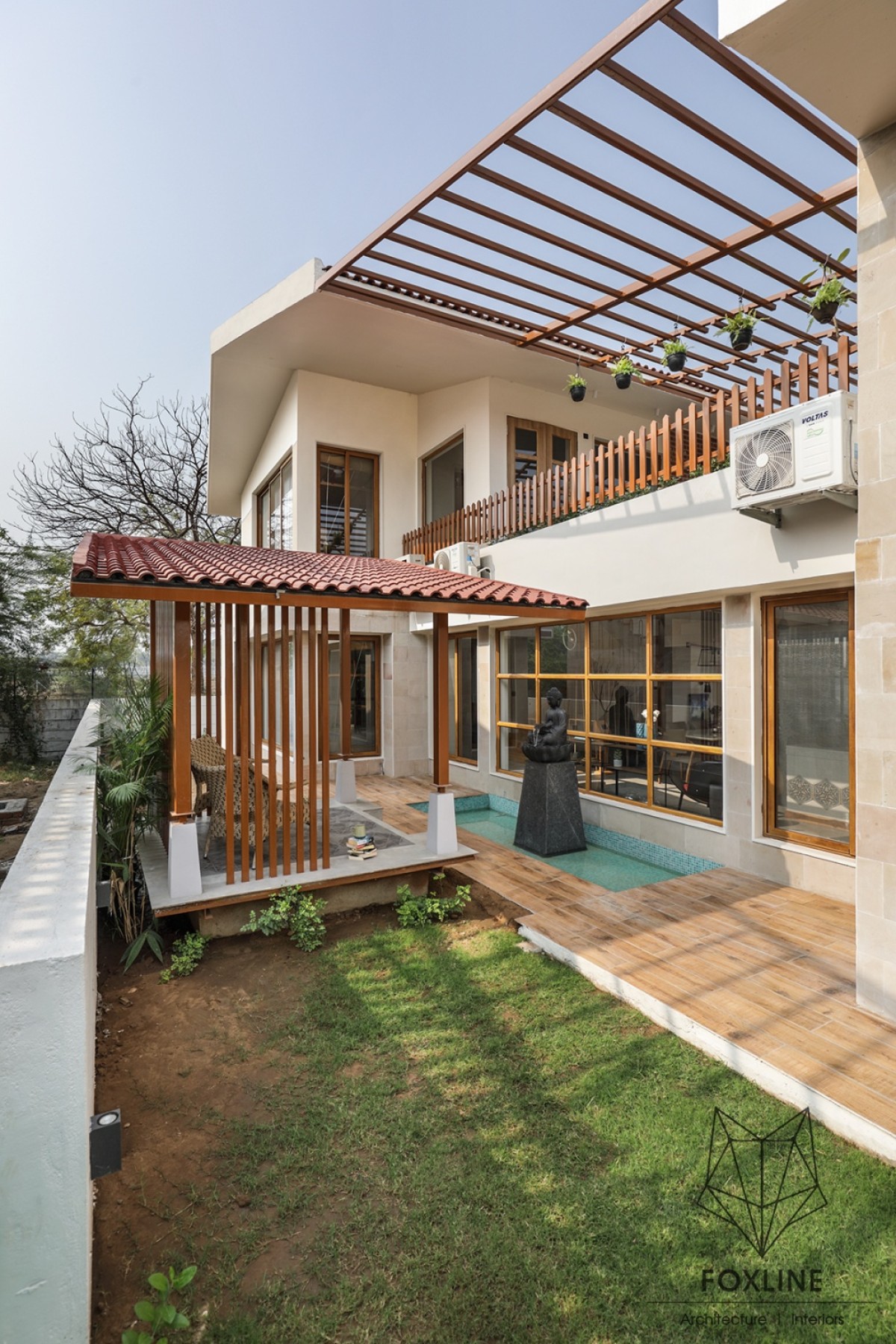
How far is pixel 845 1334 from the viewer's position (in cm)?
210

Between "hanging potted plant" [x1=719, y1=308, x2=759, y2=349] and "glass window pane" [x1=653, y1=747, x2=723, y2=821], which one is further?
"glass window pane" [x1=653, y1=747, x2=723, y2=821]

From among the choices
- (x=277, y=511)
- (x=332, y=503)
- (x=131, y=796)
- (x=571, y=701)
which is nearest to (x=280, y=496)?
(x=277, y=511)

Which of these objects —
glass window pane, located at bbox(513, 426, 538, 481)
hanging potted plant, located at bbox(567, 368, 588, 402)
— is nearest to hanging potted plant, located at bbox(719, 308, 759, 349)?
hanging potted plant, located at bbox(567, 368, 588, 402)

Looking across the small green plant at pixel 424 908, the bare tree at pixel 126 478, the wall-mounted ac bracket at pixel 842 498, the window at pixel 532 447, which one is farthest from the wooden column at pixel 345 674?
the bare tree at pixel 126 478

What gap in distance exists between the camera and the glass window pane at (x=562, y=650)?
8.43m

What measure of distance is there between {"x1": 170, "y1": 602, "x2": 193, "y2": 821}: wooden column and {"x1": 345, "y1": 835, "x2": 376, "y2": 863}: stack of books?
1.53 m

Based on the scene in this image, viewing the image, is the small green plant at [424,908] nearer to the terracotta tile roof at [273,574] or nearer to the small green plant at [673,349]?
the terracotta tile roof at [273,574]

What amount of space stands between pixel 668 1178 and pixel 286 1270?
5.17 ft

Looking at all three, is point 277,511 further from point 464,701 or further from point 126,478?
point 126,478

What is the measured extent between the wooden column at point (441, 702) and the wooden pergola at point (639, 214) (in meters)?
3.76

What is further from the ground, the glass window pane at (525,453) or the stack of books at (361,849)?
the glass window pane at (525,453)

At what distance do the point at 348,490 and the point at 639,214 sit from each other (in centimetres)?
713

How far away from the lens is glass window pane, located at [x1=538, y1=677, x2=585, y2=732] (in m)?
8.36

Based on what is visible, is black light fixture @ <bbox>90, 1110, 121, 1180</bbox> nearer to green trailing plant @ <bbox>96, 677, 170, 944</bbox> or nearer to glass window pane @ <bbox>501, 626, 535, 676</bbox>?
green trailing plant @ <bbox>96, 677, 170, 944</bbox>
